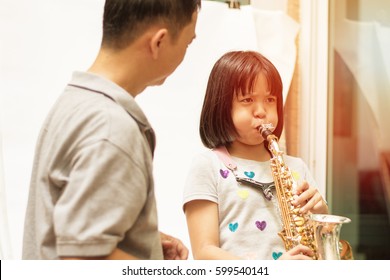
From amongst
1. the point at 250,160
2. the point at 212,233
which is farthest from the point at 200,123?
the point at 212,233

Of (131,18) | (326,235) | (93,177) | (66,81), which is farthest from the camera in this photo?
(66,81)

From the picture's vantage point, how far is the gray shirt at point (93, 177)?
57 centimetres

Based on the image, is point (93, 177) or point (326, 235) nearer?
point (93, 177)

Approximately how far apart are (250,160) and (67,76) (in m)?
0.43

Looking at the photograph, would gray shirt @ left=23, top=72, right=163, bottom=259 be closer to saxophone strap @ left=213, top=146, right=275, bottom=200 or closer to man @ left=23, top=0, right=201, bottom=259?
man @ left=23, top=0, right=201, bottom=259

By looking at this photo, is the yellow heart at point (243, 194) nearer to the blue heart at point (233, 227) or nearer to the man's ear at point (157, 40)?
the blue heart at point (233, 227)

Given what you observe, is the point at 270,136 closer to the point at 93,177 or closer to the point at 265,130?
the point at 265,130

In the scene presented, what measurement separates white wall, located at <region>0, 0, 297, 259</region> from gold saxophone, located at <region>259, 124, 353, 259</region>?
7.6 inches

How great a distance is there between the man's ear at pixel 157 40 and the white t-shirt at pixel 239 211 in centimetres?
29

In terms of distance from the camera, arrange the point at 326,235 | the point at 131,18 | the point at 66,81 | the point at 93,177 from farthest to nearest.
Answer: the point at 66,81
the point at 326,235
the point at 131,18
the point at 93,177

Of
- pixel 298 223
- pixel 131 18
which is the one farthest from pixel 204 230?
pixel 131 18

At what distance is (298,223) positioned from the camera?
0.89 m

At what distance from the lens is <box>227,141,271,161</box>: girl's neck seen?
0.95 meters

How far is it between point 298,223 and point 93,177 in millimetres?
468
